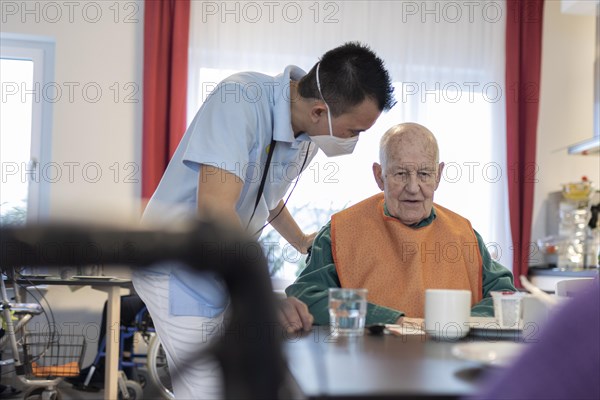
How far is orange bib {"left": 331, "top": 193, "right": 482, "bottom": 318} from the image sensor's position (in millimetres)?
1846

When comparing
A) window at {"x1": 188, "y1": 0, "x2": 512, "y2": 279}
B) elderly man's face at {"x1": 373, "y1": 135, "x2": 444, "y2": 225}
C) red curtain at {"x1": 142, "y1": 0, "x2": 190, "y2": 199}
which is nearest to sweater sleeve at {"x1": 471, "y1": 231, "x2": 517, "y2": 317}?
elderly man's face at {"x1": 373, "y1": 135, "x2": 444, "y2": 225}

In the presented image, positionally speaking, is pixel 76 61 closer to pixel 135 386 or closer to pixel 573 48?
pixel 135 386

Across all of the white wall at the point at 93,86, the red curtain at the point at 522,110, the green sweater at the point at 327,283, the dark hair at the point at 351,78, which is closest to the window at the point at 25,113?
the white wall at the point at 93,86

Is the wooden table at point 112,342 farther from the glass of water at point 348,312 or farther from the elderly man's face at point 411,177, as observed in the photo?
the glass of water at point 348,312

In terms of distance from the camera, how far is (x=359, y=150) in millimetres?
4895

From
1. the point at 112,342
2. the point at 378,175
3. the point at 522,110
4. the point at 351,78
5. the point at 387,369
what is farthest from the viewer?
the point at 522,110

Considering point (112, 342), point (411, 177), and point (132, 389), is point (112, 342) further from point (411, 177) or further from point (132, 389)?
point (411, 177)

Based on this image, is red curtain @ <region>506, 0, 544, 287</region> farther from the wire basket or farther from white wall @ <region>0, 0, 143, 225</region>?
the wire basket

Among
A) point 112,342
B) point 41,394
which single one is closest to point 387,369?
point 112,342

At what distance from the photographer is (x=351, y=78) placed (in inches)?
70.2

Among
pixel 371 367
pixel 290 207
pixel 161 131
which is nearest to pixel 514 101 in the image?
pixel 290 207

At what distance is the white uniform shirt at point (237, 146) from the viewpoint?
5.35ft

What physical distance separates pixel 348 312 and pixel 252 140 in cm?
55

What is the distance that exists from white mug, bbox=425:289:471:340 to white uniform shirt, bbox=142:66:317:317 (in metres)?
0.48
